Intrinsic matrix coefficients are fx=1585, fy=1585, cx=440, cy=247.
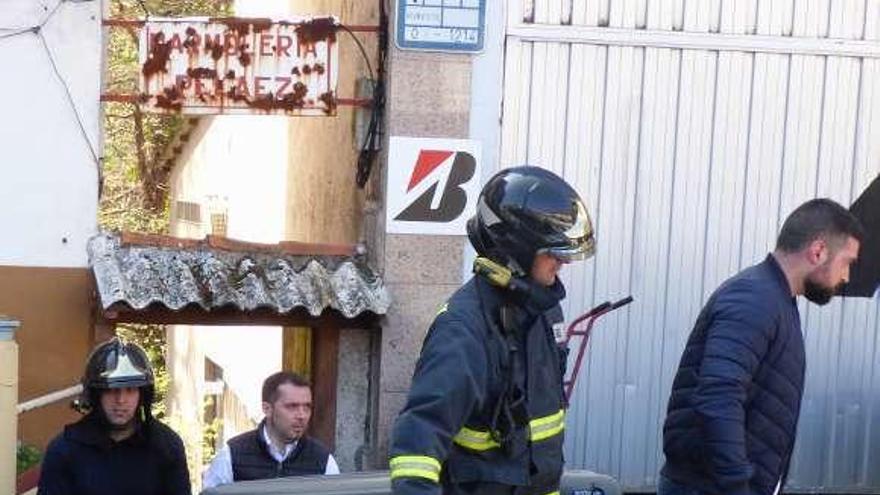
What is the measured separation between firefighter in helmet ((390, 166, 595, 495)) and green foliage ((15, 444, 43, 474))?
3.64m

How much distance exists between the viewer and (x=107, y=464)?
5820 millimetres

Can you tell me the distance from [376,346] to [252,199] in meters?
6.04

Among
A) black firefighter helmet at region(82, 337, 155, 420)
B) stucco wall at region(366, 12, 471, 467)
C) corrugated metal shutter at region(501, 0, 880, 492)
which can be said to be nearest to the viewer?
black firefighter helmet at region(82, 337, 155, 420)

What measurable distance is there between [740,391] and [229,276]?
10.3ft

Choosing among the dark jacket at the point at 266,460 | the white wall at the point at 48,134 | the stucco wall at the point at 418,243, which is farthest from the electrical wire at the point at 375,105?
the dark jacket at the point at 266,460

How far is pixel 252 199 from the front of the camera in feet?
44.3

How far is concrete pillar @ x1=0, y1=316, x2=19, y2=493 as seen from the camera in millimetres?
6340

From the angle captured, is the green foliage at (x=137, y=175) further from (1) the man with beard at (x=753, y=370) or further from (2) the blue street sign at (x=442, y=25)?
(1) the man with beard at (x=753, y=370)

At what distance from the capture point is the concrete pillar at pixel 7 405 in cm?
634

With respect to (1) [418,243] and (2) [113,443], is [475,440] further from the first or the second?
(1) [418,243]

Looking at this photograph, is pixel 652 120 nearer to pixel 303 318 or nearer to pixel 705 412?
pixel 303 318

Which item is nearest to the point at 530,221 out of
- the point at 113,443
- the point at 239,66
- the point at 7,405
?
the point at 113,443

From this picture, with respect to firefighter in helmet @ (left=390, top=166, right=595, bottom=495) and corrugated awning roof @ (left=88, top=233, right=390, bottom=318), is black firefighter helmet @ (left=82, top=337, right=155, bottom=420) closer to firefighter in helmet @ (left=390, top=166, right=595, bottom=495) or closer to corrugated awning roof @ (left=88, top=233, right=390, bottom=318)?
corrugated awning roof @ (left=88, top=233, right=390, bottom=318)

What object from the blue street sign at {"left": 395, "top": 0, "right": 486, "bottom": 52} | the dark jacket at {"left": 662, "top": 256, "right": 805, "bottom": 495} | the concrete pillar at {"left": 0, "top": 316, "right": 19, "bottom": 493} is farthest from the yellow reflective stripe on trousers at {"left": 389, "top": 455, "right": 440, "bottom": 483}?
the blue street sign at {"left": 395, "top": 0, "right": 486, "bottom": 52}
